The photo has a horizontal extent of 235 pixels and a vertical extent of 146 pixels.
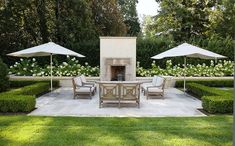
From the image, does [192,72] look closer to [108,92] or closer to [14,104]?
[108,92]

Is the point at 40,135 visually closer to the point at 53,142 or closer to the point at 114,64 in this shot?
the point at 53,142

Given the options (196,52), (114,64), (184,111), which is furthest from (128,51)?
(184,111)

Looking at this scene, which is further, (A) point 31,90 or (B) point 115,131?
(A) point 31,90

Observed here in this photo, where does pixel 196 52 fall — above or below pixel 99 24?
below

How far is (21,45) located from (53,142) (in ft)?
58.0

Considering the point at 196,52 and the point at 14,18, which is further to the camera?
the point at 14,18

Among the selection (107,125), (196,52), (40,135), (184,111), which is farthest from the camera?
(196,52)

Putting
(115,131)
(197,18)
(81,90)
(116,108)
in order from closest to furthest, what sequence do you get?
(115,131), (116,108), (81,90), (197,18)

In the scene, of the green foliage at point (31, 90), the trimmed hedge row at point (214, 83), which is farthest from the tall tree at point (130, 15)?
the green foliage at point (31, 90)

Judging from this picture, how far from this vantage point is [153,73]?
1770 centimetres

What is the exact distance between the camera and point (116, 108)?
9.89m

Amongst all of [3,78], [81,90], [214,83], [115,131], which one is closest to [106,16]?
[214,83]

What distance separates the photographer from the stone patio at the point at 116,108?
8906 millimetres

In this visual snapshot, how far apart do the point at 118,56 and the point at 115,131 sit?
34.6 feet
